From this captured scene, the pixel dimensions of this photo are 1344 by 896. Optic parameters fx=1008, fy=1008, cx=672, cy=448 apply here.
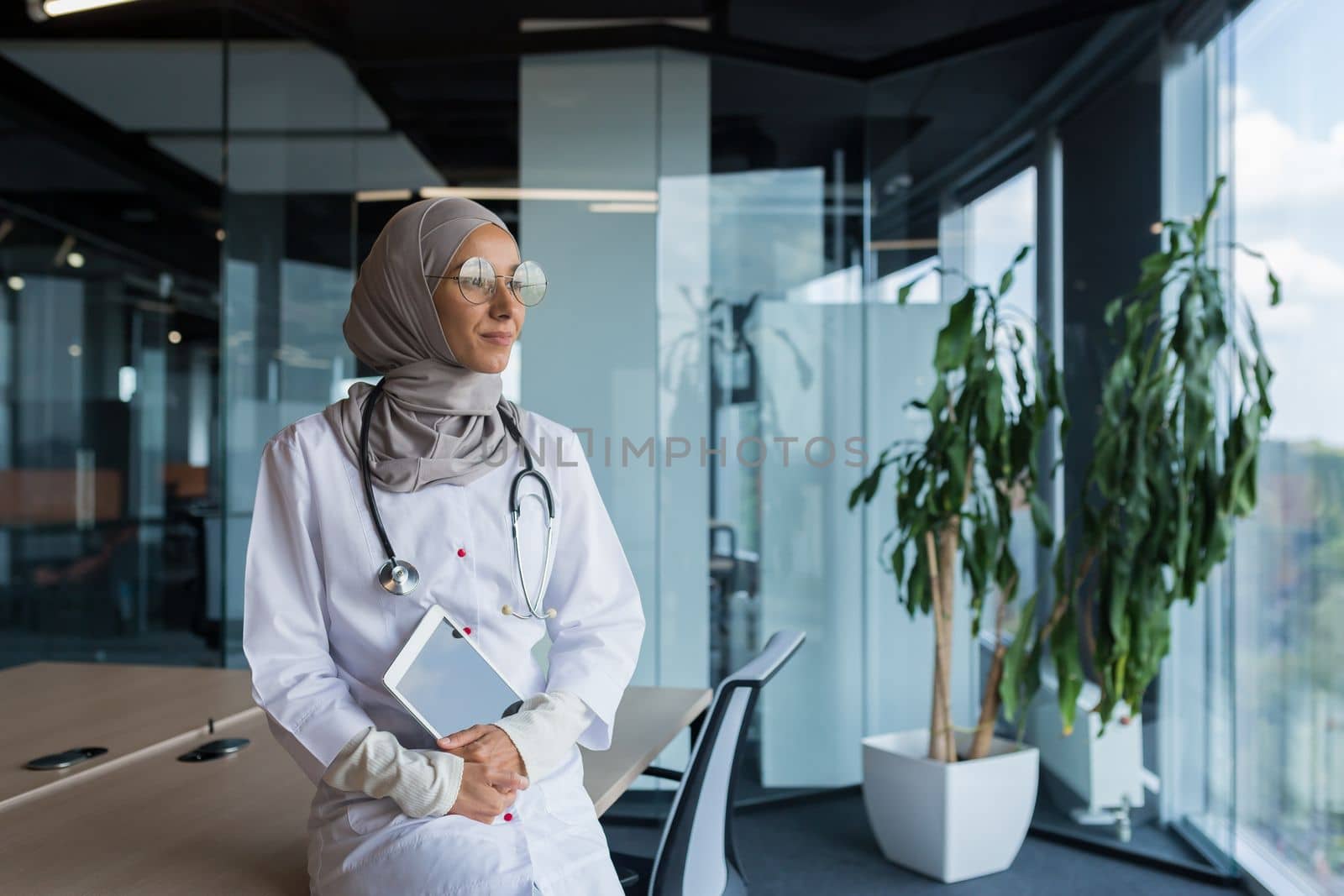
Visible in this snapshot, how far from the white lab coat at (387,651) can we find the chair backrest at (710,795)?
0.21m

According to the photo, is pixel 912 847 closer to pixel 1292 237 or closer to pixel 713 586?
pixel 713 586

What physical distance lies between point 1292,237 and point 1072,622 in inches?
50.6

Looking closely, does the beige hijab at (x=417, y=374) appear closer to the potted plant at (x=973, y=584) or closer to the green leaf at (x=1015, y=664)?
the potted plant at (x=973, y=584)

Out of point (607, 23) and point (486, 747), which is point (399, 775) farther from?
point (607, 23)

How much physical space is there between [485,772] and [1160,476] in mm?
2419

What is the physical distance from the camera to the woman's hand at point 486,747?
48.2 inches

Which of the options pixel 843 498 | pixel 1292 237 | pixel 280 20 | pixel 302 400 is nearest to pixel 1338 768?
pixel 1292 237

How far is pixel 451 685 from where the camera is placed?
1259 mm

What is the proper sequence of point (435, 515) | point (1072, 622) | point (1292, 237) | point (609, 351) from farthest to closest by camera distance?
point (609, 351) → point (1072, 622) → point (1292, 237) → point (435, 515)

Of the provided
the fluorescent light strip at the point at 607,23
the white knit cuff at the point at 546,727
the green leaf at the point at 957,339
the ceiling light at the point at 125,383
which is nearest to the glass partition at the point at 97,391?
the ceiling light at the point at 125,383

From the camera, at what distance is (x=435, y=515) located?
132 cm

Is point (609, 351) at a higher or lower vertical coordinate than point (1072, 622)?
higher

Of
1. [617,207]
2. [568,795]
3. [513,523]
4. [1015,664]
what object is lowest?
[1015,664]

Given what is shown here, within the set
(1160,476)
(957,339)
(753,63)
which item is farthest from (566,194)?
(1160,476)
